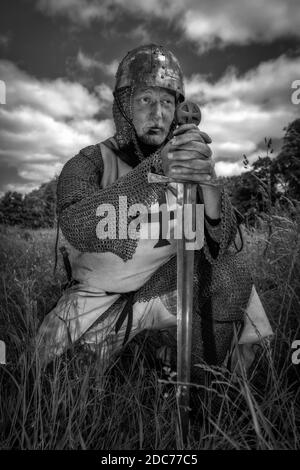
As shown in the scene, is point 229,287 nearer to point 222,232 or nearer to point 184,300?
point 222,232

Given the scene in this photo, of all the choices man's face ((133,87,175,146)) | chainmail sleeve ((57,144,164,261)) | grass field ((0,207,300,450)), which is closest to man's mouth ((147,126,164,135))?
man's face ((133,87,175,146))

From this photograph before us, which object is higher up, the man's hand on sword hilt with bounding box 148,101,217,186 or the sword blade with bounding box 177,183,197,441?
the man's hand on sword hilt with bounding box 148,101,217,186

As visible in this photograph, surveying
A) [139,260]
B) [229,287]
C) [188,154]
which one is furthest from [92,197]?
[229,287]

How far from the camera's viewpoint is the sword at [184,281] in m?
1.50

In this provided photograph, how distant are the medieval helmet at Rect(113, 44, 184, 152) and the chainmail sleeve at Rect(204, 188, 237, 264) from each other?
91cm

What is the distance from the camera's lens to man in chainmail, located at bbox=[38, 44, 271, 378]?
6.00 feet

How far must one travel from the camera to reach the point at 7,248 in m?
5.39

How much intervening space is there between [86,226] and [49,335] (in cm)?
61

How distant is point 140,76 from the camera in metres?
2.33

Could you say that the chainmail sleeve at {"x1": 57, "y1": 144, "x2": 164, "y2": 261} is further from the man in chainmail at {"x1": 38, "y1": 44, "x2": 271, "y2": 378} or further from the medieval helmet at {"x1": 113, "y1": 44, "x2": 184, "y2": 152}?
the medieval helmet at {"x1": 113, "y1": 44, "x2": 184, "y2": 152}

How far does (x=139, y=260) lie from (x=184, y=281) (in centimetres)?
56

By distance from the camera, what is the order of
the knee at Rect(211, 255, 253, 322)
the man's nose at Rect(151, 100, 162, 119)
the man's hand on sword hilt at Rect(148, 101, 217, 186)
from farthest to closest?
the man's nose at Rect(151, 100, 162, 119) → the knee at Rect(211, 255, 253, 322) → the man's hand on sword hilt at Rect(148, 101, 217, 186)

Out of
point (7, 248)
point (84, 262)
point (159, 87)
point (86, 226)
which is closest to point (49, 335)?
point (84, 262)
